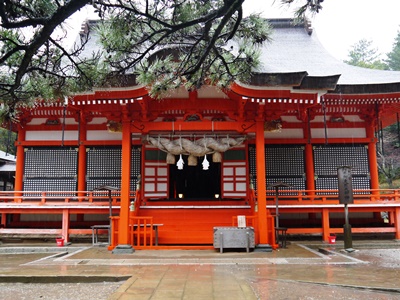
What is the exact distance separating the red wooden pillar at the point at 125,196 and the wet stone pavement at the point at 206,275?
43 centimetres

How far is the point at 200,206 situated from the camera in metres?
12.2

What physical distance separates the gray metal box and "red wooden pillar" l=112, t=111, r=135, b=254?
7.78ft

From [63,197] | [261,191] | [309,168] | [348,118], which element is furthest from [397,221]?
[63,197]

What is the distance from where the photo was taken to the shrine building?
11.1 meters

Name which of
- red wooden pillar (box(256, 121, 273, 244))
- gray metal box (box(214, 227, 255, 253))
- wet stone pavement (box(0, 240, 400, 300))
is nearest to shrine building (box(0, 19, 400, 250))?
red wooden pillar (box(256, 121, 273, 244))

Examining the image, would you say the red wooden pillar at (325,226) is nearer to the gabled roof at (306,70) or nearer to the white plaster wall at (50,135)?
the gabled roof at (306,70)

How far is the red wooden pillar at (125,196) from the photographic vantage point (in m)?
10.4

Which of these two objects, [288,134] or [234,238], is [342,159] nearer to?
[288,134]

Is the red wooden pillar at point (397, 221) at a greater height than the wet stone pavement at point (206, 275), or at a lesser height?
greater

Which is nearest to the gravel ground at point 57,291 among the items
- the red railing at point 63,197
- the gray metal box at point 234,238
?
the gray metal box at point 234,238

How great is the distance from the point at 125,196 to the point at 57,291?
4689 mm

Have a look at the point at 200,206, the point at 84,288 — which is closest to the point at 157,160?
the point at 200,206

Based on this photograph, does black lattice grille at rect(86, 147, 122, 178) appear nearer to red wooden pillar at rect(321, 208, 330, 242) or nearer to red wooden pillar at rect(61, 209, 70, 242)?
red wooden pillar at rect(61, 209, 70, 242)

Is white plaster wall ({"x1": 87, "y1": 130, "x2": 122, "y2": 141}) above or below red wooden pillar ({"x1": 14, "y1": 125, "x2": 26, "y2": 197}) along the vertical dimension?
above
